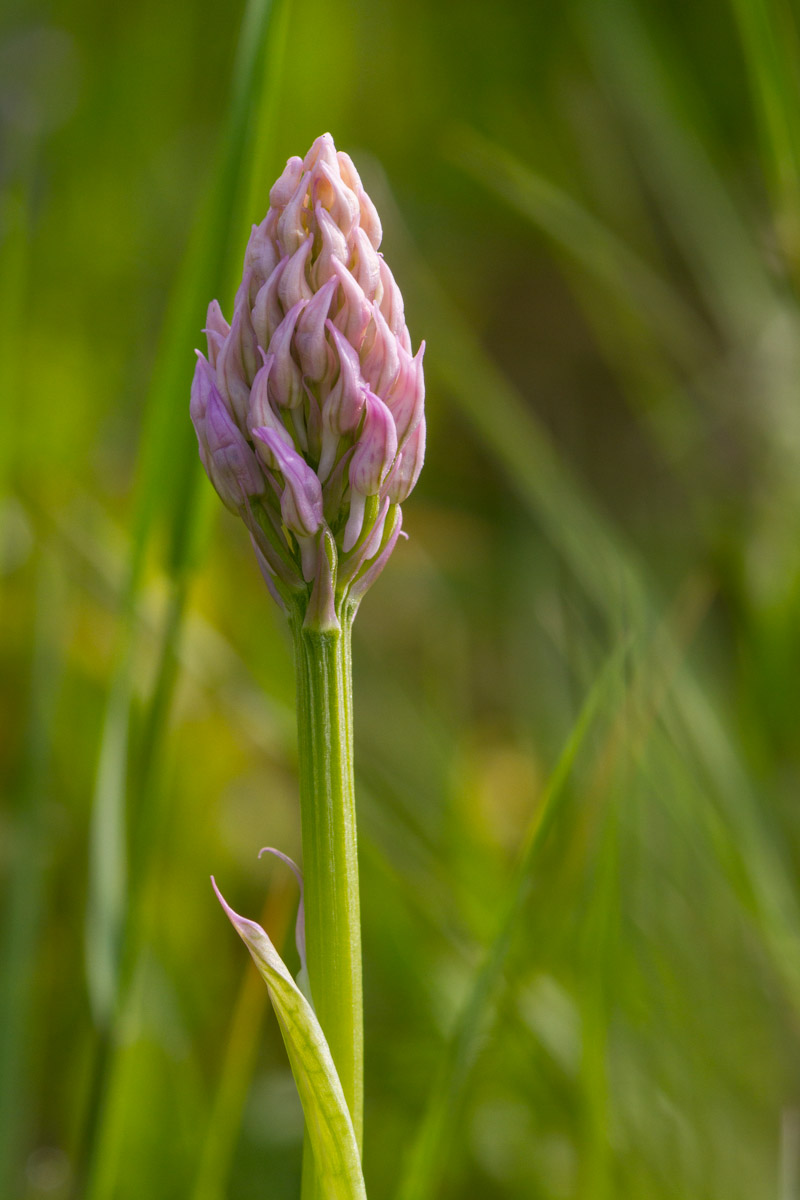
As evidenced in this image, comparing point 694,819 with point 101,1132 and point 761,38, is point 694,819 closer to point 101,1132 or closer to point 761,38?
point 101,1132

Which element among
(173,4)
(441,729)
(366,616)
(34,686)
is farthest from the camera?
(173,4)

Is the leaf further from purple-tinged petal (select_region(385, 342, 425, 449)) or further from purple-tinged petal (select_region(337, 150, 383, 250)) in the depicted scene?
purple-tinged petal (select_region(337, 150, 383, 250))

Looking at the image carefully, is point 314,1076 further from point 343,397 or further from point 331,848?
point 343,397

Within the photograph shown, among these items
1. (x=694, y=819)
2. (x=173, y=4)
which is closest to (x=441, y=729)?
(x=694, y=819)

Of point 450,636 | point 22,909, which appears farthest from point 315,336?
point 450,636

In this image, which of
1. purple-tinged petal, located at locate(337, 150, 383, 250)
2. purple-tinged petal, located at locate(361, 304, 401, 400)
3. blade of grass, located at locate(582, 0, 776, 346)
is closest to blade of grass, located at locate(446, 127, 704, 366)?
blade of grass, located at locate(582, 0, 776, 346)

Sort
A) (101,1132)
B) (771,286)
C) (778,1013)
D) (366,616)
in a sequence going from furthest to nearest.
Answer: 1. (366,616)
2. (771,286)
3. (778,1013)
4. (101,1132)

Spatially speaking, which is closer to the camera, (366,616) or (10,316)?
(10,316)
